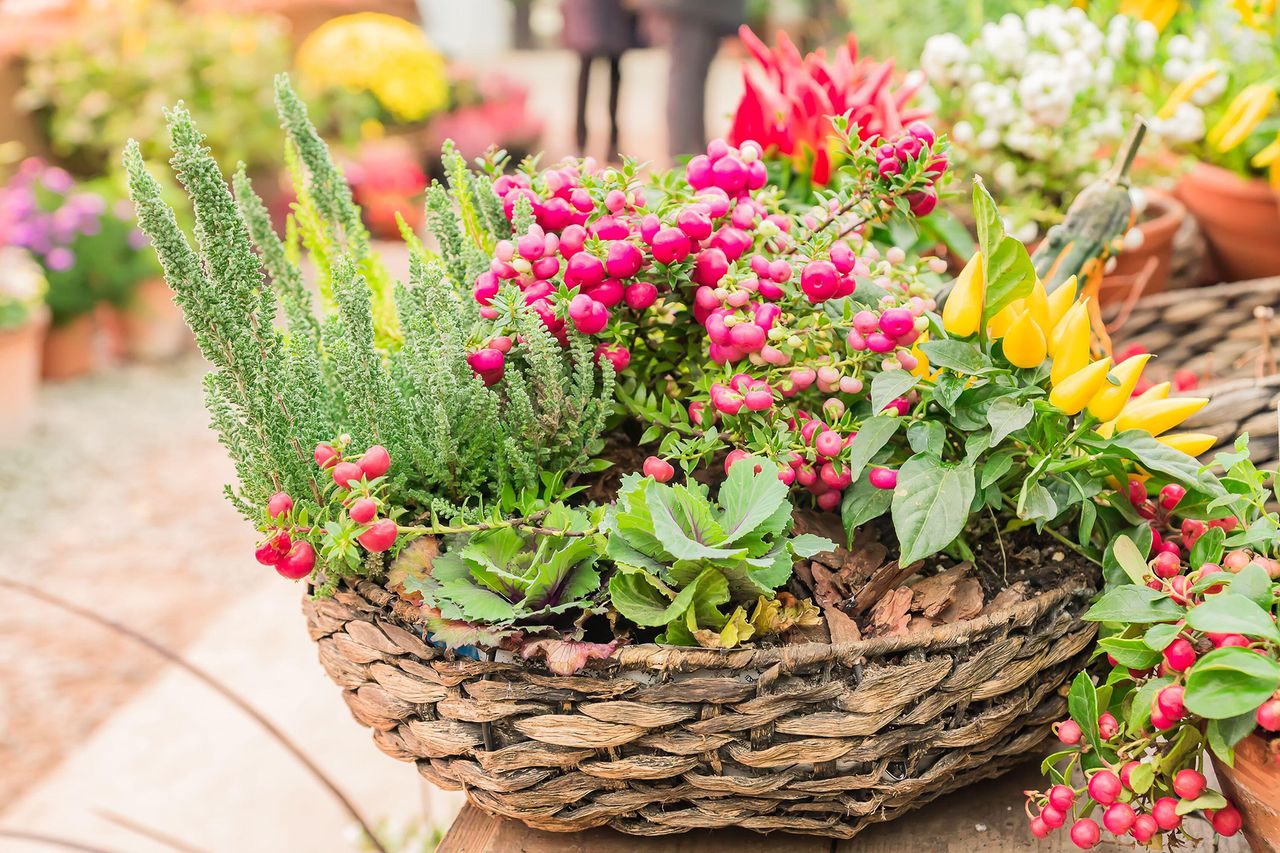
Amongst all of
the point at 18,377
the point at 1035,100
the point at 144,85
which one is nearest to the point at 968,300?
the point at 1035,100

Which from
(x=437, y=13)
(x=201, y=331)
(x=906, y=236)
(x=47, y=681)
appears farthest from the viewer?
(x=437, y=13)

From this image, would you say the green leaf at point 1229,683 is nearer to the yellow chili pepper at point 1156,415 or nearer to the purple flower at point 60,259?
the yellow chili pepper at point 1156,415

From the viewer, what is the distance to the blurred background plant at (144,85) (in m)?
4.11

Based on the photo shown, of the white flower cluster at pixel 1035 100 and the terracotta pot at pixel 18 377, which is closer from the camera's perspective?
the white flower cluster at pixel 1035 100

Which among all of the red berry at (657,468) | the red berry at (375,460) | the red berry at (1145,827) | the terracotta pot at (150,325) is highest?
the red berry at (375,460)

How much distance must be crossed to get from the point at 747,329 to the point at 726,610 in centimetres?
17

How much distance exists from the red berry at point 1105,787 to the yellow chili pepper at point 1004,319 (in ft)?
0.85

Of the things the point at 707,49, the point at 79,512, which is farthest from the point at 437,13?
the point at 79,512

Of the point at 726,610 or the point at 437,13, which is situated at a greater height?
the point at 726,610

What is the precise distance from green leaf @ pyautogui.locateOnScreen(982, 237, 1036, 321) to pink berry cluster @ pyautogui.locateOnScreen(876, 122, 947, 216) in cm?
7

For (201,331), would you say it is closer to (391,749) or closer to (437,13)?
(391,749)

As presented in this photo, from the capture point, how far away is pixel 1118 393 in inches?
25.4

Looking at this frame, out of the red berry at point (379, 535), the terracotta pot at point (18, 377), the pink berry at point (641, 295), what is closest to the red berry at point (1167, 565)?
the pink berry at point (641, 295)

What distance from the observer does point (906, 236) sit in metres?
0.96
